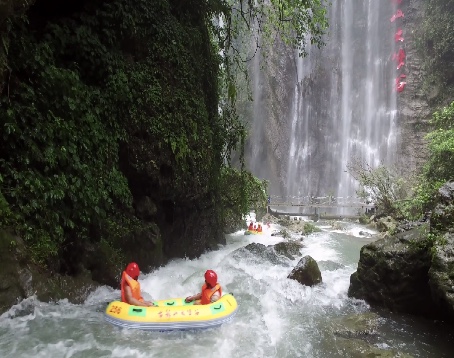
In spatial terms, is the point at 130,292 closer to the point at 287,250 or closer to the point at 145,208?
the point at 145,208

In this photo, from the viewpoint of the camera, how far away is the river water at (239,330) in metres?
4.40

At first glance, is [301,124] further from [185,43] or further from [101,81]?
[101,81]

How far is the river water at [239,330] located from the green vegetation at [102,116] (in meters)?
0.98

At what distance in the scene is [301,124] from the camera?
3231cm

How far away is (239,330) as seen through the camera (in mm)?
5340

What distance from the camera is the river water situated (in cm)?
440

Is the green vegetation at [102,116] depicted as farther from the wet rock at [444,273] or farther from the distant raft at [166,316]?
the wet rock at [444,273]

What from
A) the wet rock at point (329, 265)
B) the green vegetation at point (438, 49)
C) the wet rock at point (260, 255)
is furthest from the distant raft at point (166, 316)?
the green vegetation at point (438, 49)

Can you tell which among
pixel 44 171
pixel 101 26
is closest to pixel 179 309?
pixel 44 171

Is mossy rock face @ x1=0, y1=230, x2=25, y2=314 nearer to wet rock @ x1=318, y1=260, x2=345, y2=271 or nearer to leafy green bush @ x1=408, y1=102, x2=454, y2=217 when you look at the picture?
wet rock @ x1=318, y1=260, x2=345, y2=271

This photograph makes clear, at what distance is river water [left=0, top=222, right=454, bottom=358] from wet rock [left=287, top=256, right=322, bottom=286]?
8.2 inches

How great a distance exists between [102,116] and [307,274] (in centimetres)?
548

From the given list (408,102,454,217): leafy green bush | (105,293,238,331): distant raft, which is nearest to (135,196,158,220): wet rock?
(105,293,238,331): distant raft

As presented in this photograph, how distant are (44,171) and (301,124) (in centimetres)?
2917
